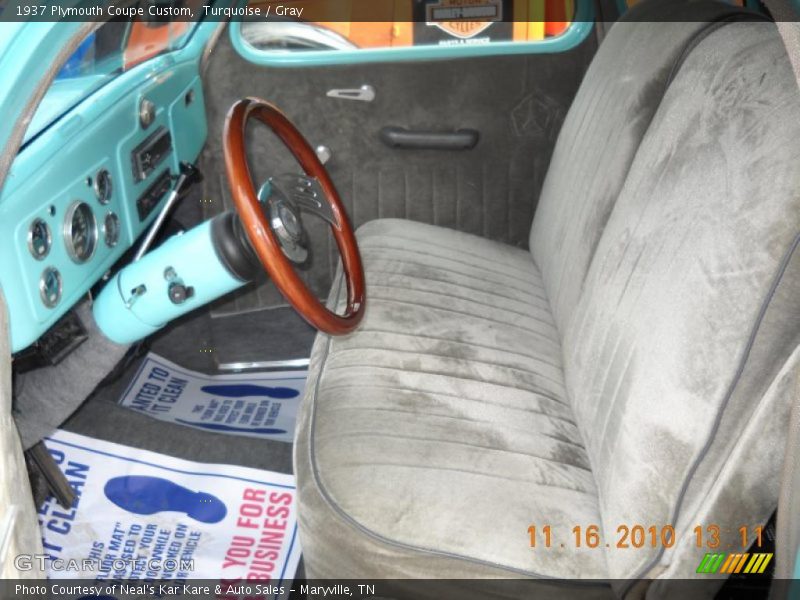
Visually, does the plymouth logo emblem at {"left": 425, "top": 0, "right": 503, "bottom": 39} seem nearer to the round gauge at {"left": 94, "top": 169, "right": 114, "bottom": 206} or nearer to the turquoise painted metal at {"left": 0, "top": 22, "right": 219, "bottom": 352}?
the turquoise painted metal at {"left": 0, "top": 22, "right": 219, "bottom": 352}

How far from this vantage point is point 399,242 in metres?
1.82

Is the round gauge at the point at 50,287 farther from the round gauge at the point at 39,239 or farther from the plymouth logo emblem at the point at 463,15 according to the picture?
the plymouth logo emblem at the point at 463,15

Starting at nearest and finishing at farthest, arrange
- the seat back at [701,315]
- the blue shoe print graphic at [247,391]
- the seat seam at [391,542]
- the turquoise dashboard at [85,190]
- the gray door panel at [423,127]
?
the seat back at [701,315] < the seat seam at [391,542] < the turquoise dashboard at [85,190] < the blue shoe print graphic at [247,391] < the gray door panel at [423,127]

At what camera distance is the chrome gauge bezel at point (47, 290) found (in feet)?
3.76

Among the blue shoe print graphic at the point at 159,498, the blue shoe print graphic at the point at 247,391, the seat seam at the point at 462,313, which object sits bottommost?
the blue shoe print graphic at the point at 247,391

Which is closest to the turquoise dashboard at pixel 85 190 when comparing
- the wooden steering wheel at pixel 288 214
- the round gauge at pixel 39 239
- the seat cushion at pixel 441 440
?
the round gauge at pixel 39 239

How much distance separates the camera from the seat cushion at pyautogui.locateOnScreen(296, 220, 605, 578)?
1.01 meters

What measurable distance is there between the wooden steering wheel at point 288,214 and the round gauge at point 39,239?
0.90ft

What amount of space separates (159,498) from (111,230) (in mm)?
524

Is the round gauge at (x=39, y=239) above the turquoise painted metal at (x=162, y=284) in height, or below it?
above

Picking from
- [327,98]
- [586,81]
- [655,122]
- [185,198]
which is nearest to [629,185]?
[655,122]

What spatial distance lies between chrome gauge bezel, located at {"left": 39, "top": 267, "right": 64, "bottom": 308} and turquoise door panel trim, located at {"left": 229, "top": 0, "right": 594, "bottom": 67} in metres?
1.03

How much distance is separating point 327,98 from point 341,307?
2.39 feet
